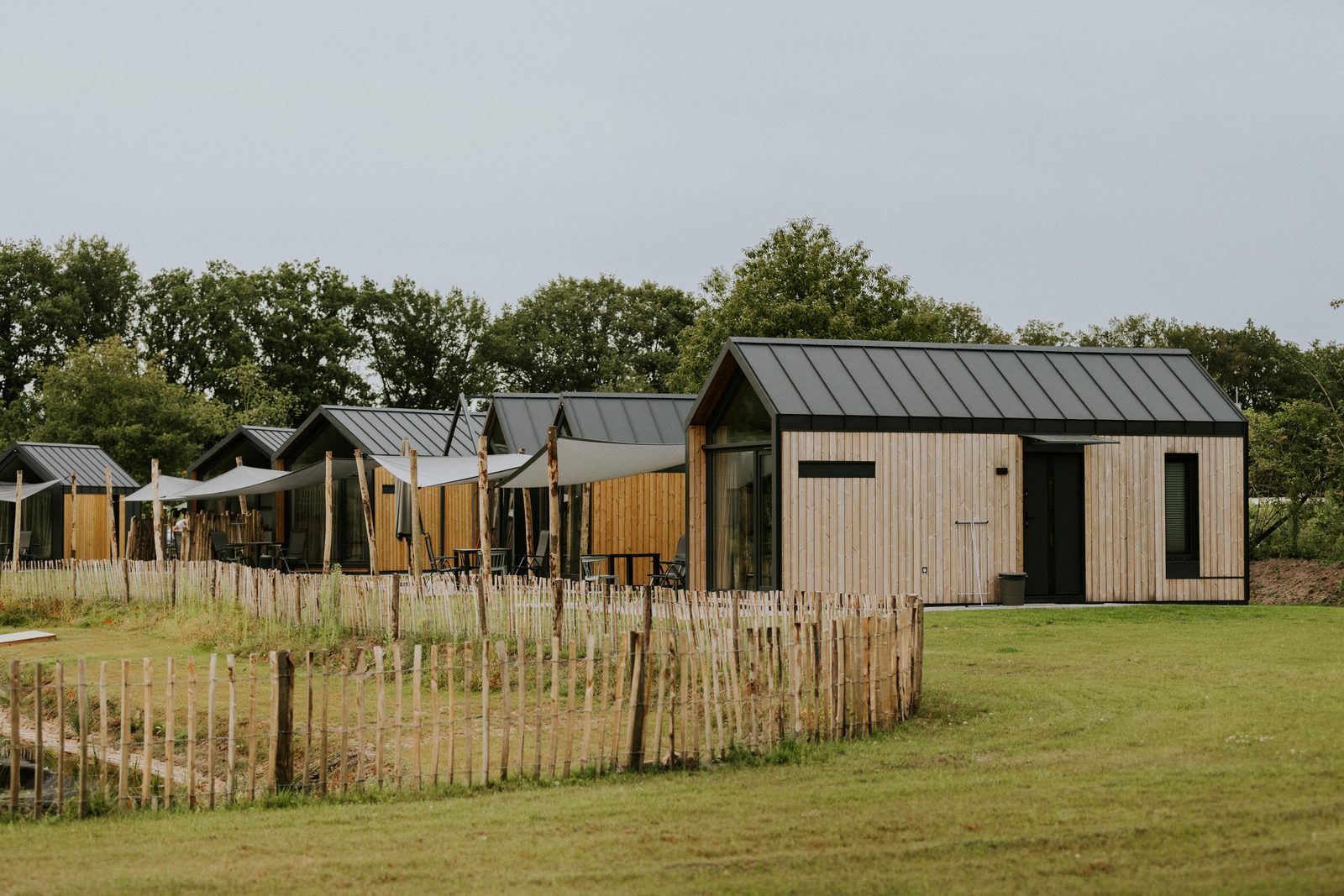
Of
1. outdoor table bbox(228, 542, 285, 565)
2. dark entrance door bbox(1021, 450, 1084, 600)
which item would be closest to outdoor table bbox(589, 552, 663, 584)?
dark entrance door bbox(1021, 450, 1084, 600)

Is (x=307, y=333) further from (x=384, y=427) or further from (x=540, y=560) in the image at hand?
(x=540, y=560)

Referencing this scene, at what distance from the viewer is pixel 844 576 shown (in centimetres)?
1394

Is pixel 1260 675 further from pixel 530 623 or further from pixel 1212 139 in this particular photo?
pixel 1212 139

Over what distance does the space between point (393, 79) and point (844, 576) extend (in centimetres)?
667

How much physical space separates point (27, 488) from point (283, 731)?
72.5 ft

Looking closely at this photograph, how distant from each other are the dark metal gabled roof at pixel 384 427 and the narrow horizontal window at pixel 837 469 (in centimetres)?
932

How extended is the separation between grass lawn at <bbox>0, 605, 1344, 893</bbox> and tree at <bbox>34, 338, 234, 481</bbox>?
2906 cm

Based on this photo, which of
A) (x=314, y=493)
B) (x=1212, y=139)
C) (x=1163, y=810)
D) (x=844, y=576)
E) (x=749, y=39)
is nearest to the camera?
(x=1163, y=810)

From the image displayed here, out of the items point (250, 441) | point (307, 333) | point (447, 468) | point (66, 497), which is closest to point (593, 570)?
point (447, 468)

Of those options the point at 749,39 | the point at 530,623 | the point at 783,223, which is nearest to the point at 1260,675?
the point at 530,623

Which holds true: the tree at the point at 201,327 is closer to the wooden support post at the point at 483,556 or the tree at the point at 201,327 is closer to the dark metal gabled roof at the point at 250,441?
the dark metal gabled roof at the point at 250,441

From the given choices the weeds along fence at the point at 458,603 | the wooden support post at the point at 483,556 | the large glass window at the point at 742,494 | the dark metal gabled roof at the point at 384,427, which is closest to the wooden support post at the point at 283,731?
the weeds along fence at the point at 458,603

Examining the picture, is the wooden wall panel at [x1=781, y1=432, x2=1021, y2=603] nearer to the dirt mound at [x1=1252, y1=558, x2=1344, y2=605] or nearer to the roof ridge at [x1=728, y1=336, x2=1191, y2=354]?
the roof ridge at [x1=728, y1=336, x2=1191, y2=354]

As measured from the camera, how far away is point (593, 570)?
16859 mm
